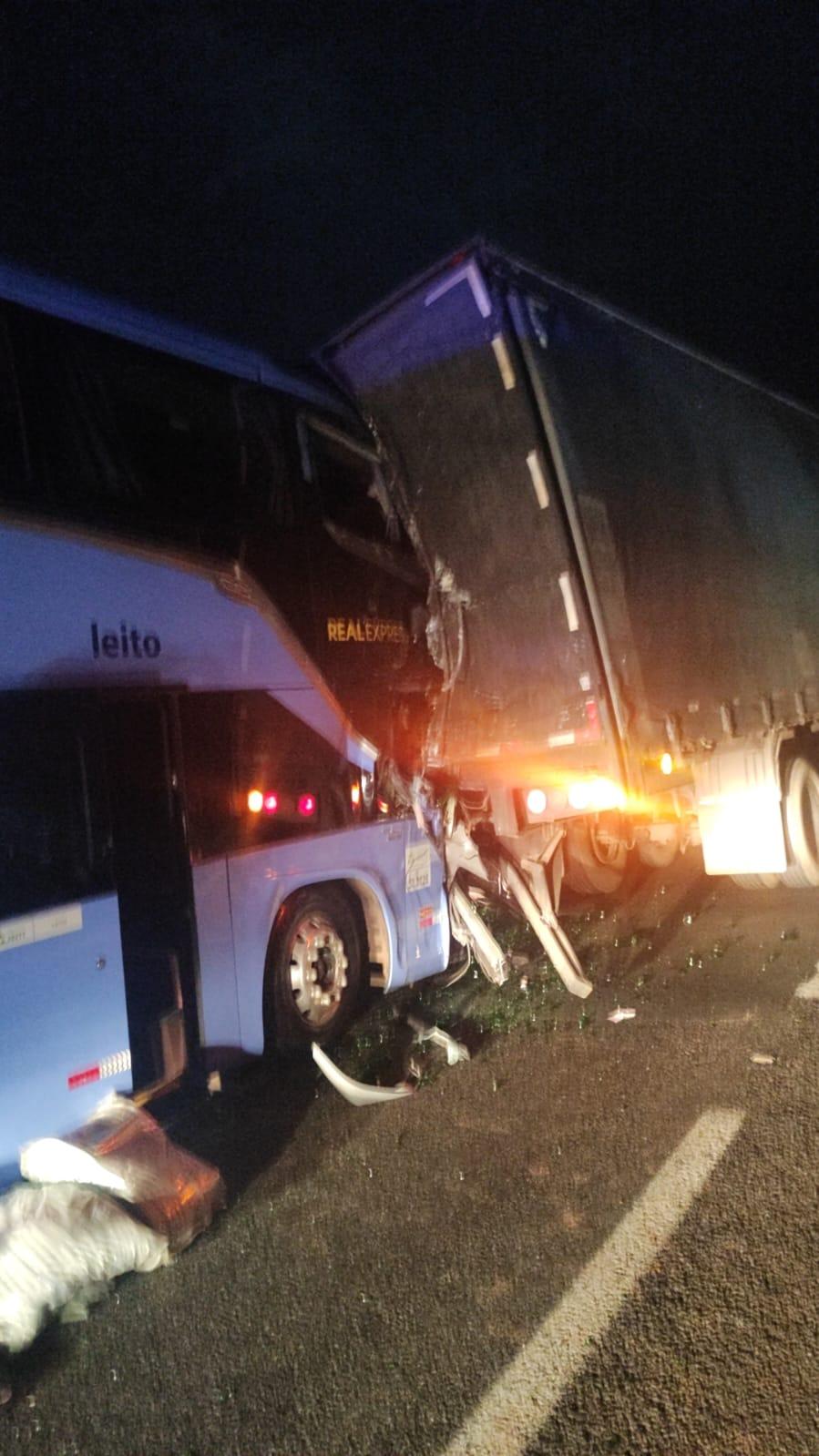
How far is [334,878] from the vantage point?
19.8ft

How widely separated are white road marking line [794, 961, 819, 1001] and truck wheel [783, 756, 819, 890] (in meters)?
1.57

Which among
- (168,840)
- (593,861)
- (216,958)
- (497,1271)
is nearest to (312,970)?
(216,958)

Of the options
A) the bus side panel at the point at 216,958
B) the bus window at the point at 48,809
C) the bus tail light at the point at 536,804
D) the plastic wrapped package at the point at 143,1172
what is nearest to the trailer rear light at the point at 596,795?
the bus tail light at the point at 536,804

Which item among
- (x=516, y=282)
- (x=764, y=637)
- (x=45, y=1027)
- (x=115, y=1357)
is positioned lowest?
(x=115, y=1357)

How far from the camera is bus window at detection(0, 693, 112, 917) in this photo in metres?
Answer: 4.53

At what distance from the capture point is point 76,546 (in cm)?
480

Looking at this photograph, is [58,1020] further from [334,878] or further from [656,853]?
[656,853]

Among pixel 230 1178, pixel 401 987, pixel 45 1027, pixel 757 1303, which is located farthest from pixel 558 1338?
pixel 401 987

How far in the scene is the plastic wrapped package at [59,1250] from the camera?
12.1 ft

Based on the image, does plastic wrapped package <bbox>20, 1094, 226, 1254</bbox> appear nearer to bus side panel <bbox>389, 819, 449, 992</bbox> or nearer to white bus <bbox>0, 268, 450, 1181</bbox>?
white bus <bbox>0, 268, 450, 1181</bbox>

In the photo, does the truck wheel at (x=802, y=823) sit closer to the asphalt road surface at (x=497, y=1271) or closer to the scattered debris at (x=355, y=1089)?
the asphalt road surface at (x=497, y=1271)

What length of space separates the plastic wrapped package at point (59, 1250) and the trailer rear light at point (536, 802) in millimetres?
2951

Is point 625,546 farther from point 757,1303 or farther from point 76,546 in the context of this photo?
point 757,1303

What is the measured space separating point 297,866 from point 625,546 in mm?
2502
